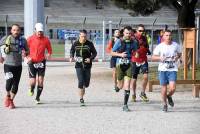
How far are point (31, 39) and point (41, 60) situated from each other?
0.57 metres

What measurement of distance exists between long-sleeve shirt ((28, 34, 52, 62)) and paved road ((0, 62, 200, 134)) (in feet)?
3.39

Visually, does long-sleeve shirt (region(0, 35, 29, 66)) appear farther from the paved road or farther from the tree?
the tree

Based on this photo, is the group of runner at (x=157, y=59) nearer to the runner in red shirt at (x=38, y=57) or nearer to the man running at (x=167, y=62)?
the man running at (x=167, y=62)

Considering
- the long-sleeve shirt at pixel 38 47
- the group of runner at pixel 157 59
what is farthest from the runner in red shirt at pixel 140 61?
the long-sleeve shirt at pixel 38 47

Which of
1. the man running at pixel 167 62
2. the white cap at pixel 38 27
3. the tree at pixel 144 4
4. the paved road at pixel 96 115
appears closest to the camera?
the paved road at pixel 96 115

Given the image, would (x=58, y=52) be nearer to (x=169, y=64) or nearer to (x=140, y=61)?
(x=140, y=61)

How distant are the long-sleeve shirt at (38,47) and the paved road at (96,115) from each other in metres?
1.03

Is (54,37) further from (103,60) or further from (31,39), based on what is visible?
(31,39)

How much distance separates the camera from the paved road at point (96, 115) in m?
9.35

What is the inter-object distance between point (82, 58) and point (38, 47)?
3.54 feet

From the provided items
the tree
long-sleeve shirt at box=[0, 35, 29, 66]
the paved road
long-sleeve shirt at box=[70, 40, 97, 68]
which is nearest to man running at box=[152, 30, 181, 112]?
the paved road

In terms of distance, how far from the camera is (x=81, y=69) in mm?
12602

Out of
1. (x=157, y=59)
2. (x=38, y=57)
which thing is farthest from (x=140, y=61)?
(x=38, y=57)

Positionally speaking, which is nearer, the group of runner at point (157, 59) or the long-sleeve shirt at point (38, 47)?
the group of runner at point (157, 59)
